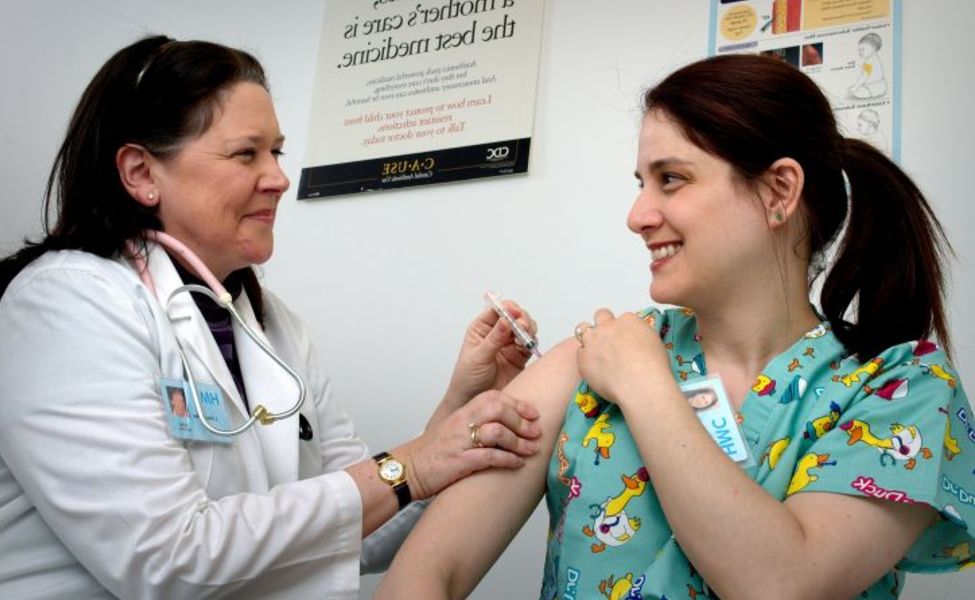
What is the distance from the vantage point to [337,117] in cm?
257

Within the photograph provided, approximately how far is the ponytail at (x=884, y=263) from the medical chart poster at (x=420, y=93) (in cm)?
107

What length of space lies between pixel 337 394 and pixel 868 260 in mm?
1557

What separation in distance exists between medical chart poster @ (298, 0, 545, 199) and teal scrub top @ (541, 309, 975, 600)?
47.8 inches

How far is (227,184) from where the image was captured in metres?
1.44

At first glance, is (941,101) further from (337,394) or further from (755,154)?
(337,394)

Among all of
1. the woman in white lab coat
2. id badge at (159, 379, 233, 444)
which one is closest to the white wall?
the woman in white lab coat

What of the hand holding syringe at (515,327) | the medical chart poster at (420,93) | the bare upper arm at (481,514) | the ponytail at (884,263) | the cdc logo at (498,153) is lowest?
the bare upper arm at (481,514)

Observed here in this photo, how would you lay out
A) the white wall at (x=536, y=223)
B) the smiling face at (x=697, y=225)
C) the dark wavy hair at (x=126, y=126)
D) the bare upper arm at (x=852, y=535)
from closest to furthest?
the bare upper arm at (x=852, y=535) → the smiling face at (x=697, y=225) → the dark wavy hair at (x=126, y=126) → the white wall at (x=536, y=223)

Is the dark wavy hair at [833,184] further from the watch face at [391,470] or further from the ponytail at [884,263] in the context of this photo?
the watch face at [391,470]

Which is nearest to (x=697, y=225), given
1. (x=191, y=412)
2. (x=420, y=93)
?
(x=191, y=412)

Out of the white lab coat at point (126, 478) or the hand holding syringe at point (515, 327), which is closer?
the white lab coat at point (126, 478)

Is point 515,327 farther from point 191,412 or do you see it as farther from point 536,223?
point 536,223

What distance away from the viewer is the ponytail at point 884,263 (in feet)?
3.91

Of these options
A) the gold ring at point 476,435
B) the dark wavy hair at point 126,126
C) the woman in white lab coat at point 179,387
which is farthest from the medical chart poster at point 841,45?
the dark wavy hair at point 126,126
